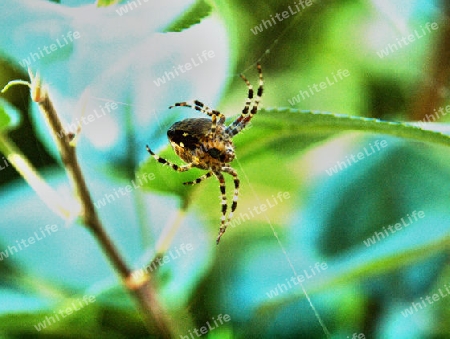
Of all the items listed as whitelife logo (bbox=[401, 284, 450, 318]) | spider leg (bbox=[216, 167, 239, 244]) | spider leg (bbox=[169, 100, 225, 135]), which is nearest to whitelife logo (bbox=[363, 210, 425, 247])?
whitelife logo (bbox=[401, 284, 450, 318])

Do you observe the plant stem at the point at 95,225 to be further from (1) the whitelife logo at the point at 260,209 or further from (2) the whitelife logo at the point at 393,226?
(2) the whitelife logo at the point at 393,226

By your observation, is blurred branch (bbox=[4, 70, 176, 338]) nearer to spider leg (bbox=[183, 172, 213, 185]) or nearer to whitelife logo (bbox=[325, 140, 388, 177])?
spider leg (bbox=[183, 172, 213, 185])

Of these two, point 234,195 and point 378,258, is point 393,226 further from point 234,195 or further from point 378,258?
point 234,195

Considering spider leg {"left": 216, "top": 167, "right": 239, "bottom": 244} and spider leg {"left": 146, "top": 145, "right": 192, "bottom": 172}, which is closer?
spider leg {"left": 146, "top": 145, "right": 192, "bottom": 172}

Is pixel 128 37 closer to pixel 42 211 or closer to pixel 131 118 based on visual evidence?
pixel 131 118

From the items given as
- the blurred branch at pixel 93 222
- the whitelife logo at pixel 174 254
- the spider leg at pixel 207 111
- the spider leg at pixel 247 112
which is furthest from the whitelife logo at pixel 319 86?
the blurred branch at pixel 93 222

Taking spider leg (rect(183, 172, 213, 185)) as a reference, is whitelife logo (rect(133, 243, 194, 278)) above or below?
below

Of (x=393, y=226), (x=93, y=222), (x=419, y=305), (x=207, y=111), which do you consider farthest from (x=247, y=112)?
(x=419, y=305)
